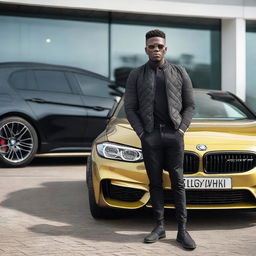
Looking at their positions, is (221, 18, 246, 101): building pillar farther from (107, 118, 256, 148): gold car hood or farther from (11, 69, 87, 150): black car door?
(107, 118, 256, 148): gold car hood

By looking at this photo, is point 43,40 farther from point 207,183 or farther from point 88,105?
point 207,183

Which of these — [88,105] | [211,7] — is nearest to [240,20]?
[211,7]

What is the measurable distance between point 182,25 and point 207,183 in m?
9.98

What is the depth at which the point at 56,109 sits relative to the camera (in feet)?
32.8

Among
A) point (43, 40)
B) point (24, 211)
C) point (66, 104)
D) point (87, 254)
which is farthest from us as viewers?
point (43, 40)

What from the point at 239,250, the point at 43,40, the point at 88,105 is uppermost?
the point at 43,40

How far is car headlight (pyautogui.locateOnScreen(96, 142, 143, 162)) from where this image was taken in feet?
18.2

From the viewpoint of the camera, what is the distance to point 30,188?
793cm

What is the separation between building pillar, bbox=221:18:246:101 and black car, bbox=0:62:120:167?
4.88 metres

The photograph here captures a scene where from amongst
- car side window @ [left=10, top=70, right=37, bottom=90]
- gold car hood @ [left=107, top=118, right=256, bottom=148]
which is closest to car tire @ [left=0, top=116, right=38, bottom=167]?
car side window @ [left=10, top=70, right=37, bottom=90]

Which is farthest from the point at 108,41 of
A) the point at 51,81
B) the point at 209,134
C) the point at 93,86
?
the point at 209,134

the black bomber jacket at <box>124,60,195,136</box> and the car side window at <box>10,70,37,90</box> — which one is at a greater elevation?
the car side window at <box>10,70,37,90</box>

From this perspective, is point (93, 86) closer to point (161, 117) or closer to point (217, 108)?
point (217, 108)

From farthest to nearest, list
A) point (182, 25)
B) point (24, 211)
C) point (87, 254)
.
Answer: point (182, 25) → point (24, 211) → point (87, 254)
